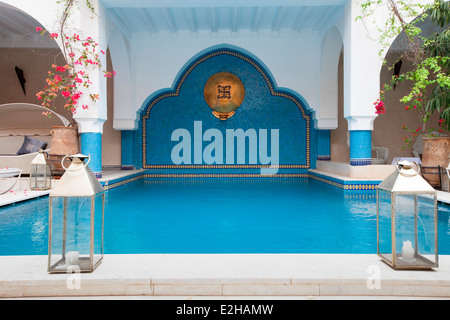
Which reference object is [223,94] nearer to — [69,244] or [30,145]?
[30,145]

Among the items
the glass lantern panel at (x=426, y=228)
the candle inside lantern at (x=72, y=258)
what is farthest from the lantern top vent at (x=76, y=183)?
the glass lantern panel at (x=426, y=228)

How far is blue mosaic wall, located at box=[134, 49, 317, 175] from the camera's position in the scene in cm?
1022

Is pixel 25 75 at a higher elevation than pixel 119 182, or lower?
higher

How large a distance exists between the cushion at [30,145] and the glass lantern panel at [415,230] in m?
7.47

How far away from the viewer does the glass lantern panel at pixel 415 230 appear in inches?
80.6

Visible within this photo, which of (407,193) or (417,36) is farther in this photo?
(417,36)

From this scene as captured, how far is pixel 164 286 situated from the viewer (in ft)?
6.06

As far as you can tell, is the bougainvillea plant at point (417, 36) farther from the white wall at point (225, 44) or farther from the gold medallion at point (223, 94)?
the gold medallion at point (223, 94)

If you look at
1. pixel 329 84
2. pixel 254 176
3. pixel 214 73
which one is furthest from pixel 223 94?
pixel 329 84

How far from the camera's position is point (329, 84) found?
9609 mm

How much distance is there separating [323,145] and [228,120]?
275 centimetres

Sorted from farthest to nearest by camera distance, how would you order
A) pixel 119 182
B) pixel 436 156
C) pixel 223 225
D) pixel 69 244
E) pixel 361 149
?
pixel 119 182 → pixel 361 149 → pixel 436 156 → pixel 223 225 → pixel 69 244
